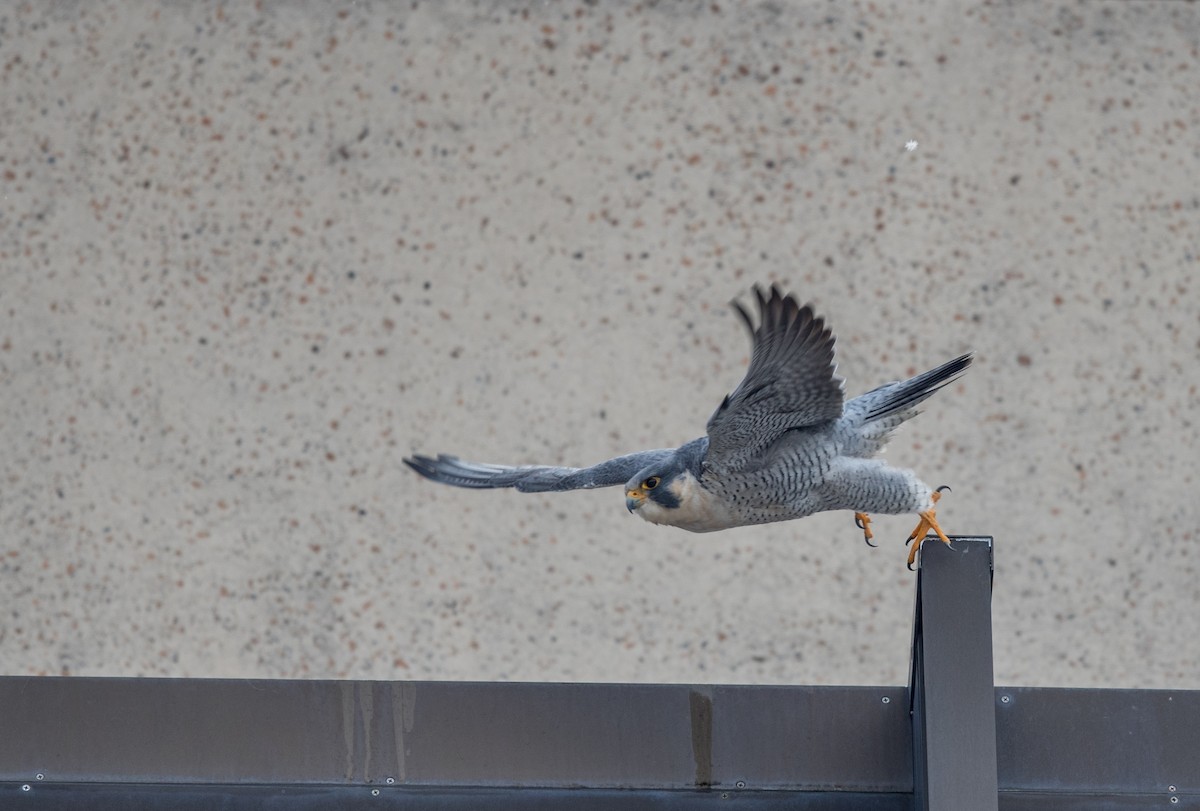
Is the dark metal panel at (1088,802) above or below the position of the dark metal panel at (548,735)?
below

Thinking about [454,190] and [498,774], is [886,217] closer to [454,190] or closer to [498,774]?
[454,190]

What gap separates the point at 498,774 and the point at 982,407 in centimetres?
202

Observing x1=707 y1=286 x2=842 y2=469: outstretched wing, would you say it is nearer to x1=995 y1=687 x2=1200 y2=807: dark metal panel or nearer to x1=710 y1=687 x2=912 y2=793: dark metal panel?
x1=710 y1=687 x2=912 y2=793: dark metal panel

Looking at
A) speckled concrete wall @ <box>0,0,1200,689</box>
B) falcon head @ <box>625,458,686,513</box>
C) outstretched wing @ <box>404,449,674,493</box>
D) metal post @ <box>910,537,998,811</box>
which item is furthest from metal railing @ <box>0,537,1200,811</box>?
speckled concrete wall @ <box>0,0,1200,689</box>

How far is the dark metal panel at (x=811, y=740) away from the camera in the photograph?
6.04 feet

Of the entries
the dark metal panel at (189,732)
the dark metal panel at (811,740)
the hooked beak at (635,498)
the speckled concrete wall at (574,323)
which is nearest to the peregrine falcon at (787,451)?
the hooked beak at (635,498)

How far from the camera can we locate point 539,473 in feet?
7.22

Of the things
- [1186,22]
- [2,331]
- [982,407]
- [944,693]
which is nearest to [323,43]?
[2,331]

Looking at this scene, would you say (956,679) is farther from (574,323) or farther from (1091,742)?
(574,323)

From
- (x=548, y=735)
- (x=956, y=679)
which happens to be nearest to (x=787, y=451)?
(x=956, y=679)

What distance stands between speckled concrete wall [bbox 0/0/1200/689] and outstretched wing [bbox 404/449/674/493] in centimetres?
108

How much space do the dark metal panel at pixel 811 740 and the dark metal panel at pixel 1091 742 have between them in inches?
5.7

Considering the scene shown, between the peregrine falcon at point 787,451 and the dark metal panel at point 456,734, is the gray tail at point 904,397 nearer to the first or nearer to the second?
the peregrine falcon at point 787,451

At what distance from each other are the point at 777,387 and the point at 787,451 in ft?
0.48
